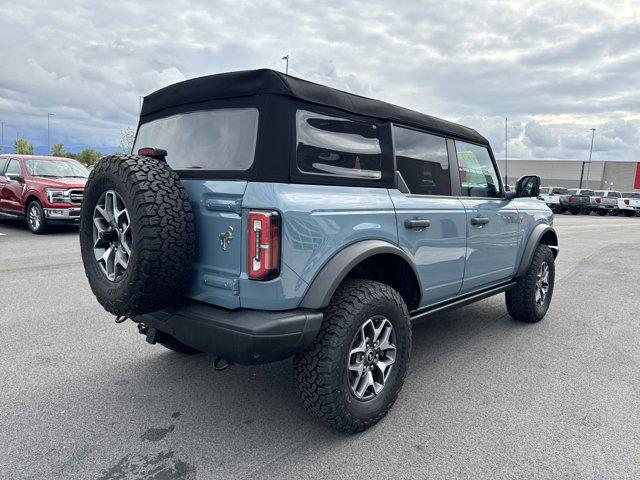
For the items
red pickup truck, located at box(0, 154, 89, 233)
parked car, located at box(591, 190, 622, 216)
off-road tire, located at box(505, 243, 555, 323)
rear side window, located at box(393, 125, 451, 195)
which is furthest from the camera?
parked car, located at box(591, 190, 622, 216)

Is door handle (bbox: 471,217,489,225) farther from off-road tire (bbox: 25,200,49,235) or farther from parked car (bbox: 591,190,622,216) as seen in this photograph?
parked car (bbox: 591,190,622,216)

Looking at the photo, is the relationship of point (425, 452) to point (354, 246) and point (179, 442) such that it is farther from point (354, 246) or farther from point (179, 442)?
point (179, 442)

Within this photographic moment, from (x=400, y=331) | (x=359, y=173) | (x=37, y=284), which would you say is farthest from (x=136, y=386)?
(x=37, y=284)

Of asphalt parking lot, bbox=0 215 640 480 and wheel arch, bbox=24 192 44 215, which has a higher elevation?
wheel arch, bbox=24 192 44 215

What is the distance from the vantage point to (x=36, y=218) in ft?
34.7

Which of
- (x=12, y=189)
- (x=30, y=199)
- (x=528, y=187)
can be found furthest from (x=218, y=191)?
(x=12, y=189)

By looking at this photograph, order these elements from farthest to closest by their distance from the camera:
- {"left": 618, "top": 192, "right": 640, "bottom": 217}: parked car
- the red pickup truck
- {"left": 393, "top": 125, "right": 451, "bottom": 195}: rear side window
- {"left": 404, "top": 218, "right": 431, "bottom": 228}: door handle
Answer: {"left": 618, "top": 192, "right": 640, "bottom": 217}: parked car → the red pickup truck → {"left": 393, "top": 125, "right": 451, "bottom": 195}: rear side window → {"left": 404, "top": 218, "right": 431, "bottom": 228}: door handle

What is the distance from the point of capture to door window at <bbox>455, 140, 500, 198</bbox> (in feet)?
12.9

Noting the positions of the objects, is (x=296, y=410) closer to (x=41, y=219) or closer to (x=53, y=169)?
(x=41, y=219)

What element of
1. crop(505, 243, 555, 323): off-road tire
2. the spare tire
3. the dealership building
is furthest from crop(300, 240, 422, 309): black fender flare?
the dealership building

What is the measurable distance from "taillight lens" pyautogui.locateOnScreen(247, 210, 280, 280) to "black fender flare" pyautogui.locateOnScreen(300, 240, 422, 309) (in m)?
0.24

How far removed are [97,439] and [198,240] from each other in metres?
1.24

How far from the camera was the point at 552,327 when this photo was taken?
16.0ft

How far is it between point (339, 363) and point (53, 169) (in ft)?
36.2
